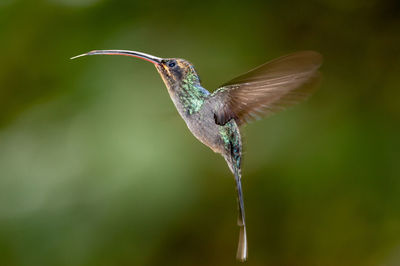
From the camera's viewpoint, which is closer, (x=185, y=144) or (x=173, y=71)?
(x=173, y=71)

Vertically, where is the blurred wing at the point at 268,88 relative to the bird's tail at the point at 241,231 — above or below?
above

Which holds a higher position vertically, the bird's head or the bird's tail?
the bird's head

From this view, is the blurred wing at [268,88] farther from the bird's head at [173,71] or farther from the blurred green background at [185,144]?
the blurred green background at [185,144]

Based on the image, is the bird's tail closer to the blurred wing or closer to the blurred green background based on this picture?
the blurred wing

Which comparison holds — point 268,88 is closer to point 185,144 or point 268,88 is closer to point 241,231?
point 241,231

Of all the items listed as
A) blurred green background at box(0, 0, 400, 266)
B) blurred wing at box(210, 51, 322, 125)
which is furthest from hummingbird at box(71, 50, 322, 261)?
blurred green background at box(0, 0, 400, 266)

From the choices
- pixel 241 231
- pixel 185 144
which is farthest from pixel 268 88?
pixel 185 144

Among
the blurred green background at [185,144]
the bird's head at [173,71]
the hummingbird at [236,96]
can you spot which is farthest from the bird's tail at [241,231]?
the blurred green background at [185,144]
